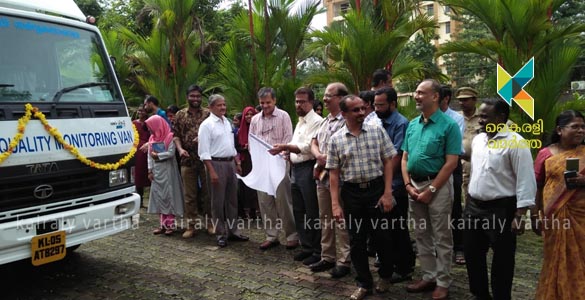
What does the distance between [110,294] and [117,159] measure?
1243mm

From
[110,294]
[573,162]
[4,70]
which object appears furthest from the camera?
[110,294]

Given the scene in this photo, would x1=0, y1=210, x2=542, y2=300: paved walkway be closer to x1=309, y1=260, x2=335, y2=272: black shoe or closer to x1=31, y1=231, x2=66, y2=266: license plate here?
x1=309, y1=260, x2=335, y2=272: black shoe

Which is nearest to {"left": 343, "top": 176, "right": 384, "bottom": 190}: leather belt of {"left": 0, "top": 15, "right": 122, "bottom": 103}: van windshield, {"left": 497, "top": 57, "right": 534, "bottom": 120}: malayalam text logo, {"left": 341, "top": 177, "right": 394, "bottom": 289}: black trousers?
{"left": 341, "top": 177, "right": 394, "bottom": 289}: black trousers

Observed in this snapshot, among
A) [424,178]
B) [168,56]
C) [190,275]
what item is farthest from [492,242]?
[168,56]

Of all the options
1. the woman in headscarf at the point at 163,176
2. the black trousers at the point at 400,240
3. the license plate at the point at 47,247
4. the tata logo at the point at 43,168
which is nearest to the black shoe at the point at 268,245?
the woman in headscarf at the point at 163,176

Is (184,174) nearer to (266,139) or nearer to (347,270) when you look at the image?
(266,139)

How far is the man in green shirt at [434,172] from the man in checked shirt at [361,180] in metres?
0.21

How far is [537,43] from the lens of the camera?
5.62 m

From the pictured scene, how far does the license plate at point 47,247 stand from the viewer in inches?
141

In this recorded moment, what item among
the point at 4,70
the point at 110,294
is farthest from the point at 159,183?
the point at 4,70

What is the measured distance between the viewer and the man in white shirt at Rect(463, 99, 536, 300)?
3148mm

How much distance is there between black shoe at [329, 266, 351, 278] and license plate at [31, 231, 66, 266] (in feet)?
7.87

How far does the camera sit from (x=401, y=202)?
418cm

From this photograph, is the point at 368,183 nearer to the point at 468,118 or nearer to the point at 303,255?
the point at 303,255
